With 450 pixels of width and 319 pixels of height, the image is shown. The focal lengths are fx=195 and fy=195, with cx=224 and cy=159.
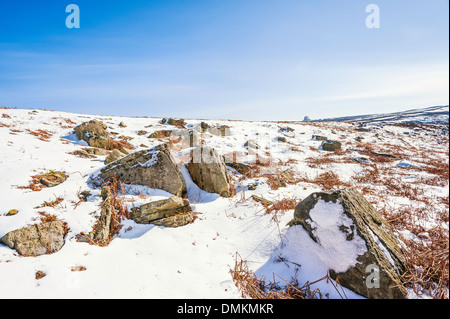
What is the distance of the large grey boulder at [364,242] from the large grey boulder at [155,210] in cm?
248

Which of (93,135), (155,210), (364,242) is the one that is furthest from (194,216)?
(93,135)

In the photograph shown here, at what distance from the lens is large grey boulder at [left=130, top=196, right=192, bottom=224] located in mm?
3967

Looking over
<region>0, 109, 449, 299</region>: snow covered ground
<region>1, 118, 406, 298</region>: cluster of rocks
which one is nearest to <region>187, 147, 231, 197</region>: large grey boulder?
<region>1, 118, 406, 298</region>: cluster of rocks

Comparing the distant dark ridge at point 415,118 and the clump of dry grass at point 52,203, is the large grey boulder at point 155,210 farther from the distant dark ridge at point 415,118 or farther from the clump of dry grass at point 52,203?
the distant dark ridge at point 415,118

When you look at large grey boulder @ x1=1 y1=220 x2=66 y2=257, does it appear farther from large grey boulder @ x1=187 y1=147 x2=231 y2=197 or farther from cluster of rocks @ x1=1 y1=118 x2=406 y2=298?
large grey boulder @ x1=187 y1=147 x2=231 y2=197

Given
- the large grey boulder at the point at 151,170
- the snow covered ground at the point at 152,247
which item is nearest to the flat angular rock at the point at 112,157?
the snow covered ground at the point at 152,247

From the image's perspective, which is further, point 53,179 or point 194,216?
point 53,179

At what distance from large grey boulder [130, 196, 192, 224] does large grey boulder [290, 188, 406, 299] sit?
8.14 ft

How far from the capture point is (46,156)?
618 cm

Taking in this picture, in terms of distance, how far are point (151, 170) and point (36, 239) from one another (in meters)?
2.47

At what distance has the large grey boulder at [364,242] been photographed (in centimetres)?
262

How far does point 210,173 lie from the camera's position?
5.66m

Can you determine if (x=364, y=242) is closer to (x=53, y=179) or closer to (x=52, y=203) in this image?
(x=52, y=203)

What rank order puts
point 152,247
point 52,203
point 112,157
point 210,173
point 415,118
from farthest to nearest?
point 415,118, point 112,157, point 210,173, point 52,203, point 152,247
